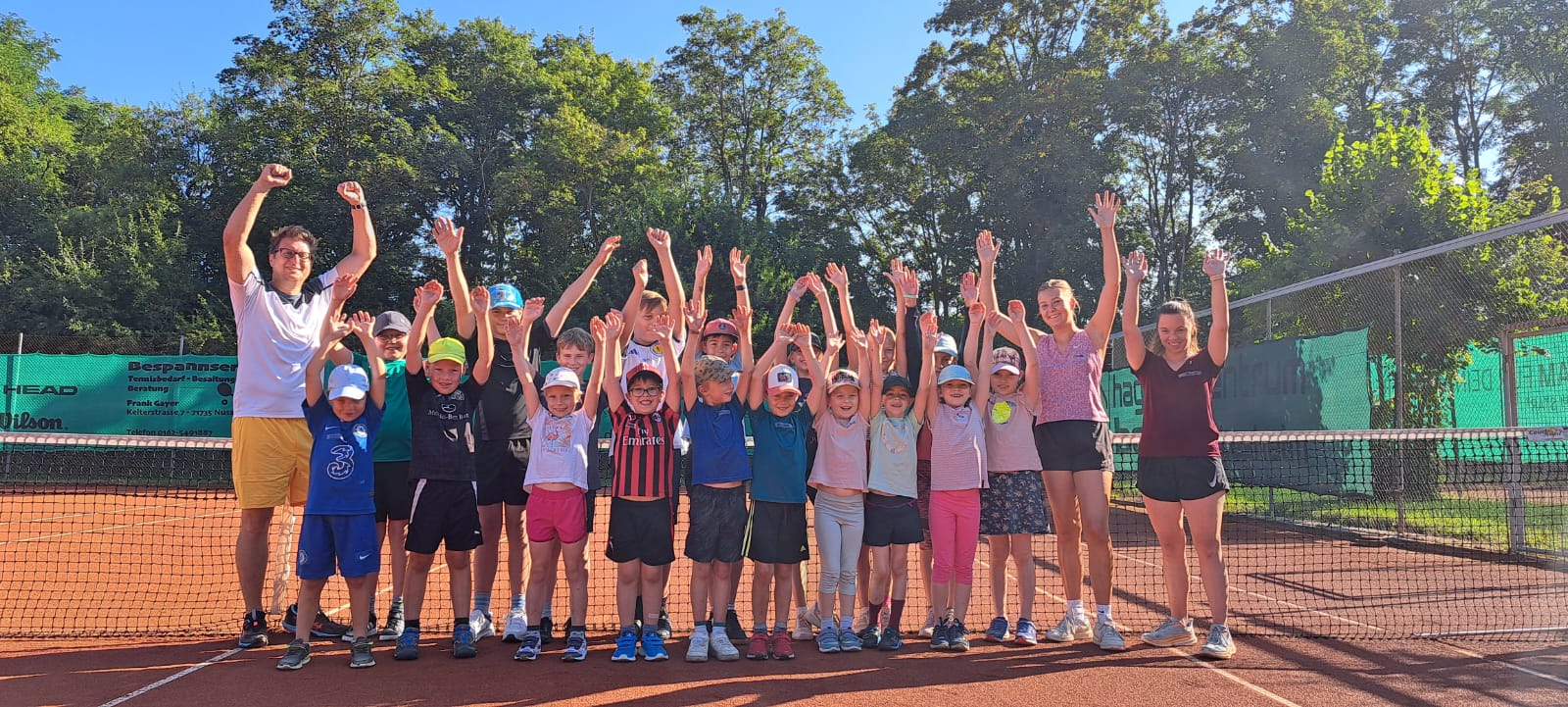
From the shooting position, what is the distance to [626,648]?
4973 millimetres

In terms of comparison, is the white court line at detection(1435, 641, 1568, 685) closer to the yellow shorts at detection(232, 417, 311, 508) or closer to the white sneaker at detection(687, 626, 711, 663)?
the white sneaker at detection(687, 626, 711, 663)

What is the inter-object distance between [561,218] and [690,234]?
17.5ft

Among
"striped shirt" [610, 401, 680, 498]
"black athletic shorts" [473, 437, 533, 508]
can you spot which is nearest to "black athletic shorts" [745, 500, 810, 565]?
"striped shirt" [610, 401, 680, 498]

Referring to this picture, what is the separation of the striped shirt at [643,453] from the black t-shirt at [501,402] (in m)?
0.61

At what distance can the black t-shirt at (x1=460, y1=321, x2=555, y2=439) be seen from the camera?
5344mm

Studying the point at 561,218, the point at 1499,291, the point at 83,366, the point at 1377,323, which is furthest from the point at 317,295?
the point at 561,218

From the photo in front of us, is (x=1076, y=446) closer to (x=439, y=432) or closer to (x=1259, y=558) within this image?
(x=439, y=432)

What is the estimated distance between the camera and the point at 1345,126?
92.5 feet

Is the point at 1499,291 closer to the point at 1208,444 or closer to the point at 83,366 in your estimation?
the point at 1208,444

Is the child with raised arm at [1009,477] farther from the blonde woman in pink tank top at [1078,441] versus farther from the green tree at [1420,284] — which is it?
the green tree at [1420,284]

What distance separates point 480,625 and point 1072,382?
139 inches

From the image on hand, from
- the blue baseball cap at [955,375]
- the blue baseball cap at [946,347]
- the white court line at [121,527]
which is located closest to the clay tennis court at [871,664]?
the blue baseball cap at [955,375]

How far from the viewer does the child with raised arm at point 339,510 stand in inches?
187

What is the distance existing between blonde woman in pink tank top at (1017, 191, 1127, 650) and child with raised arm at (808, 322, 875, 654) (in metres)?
1.03
